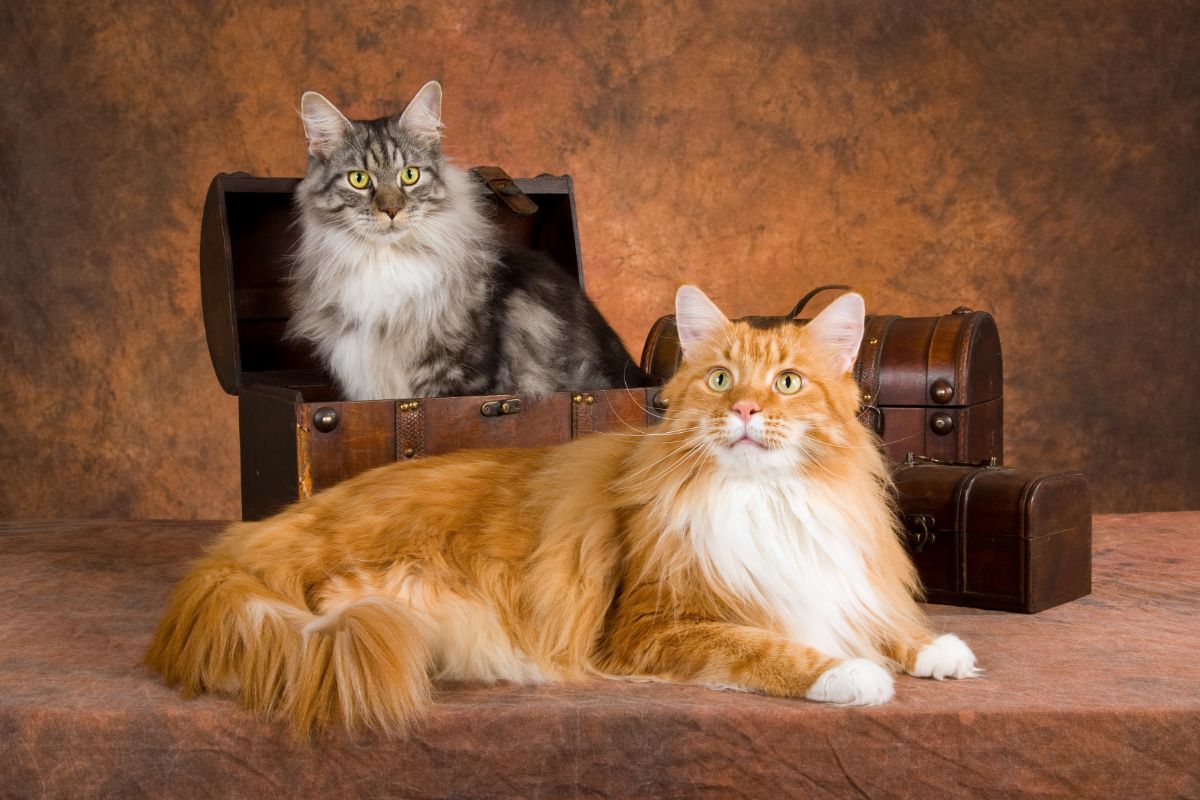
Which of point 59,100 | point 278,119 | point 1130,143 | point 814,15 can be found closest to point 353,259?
point 278,119

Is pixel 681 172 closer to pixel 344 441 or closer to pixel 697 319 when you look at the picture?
pixel 344 441

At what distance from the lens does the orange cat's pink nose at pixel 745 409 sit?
1841 millimetres

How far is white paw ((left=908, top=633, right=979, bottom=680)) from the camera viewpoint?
6.25ft

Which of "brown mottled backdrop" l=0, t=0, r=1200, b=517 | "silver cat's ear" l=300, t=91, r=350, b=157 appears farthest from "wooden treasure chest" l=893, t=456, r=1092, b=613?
"brown mottled backdrop" l=0, t=0, r=1200, b=517

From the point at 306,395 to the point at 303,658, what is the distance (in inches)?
58.8

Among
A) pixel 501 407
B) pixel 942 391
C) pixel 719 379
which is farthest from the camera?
pixel 942 391

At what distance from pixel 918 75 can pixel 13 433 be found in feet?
11.2

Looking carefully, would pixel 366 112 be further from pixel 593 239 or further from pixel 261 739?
→ pixel 261 739

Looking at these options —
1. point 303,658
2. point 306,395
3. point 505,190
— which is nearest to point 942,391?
point 505,190

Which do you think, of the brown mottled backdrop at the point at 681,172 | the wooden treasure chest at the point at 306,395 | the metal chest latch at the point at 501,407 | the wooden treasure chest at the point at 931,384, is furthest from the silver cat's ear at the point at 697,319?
the brown mottled backdrop at the point at 681,172

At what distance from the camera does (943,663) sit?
6.25 ft

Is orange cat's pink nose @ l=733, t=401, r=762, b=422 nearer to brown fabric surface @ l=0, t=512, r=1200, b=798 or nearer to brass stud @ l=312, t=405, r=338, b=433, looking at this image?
brown fabric surface @ l=0, t=512, r=1200, b=798

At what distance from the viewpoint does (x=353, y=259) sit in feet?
9.09

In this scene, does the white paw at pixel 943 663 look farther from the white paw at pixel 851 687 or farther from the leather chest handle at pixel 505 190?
the leather chest handle at pixel 505 190
